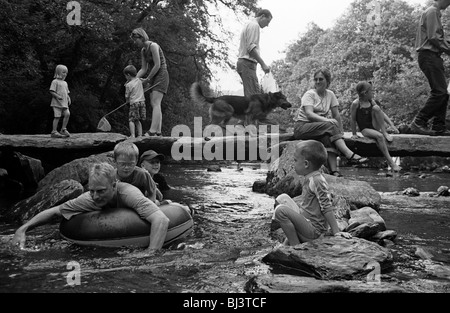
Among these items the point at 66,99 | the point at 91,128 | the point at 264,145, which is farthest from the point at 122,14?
the point at 264,145

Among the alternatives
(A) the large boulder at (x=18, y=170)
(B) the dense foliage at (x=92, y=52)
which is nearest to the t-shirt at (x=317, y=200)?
(A) the large boulder at (x=18, y=170)

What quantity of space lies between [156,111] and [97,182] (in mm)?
5248

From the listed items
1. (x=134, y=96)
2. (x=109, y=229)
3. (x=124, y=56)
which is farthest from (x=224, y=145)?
(x=124, y=56)

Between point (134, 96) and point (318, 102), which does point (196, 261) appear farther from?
point (134, 96)

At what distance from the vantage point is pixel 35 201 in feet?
23.8

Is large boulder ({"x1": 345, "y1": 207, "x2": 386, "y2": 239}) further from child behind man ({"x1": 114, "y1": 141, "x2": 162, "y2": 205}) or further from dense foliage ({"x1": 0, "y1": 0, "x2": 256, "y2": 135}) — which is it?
dense foliage ({"x1": 0, "y1": 0, "x2": 256, "y2": 135})

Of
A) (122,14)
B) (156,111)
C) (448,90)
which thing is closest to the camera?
(448,90)

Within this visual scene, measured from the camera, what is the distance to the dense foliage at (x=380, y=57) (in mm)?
29641

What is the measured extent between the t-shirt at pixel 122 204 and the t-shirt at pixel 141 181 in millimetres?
303

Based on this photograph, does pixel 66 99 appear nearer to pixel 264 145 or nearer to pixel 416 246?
pixel 264 145

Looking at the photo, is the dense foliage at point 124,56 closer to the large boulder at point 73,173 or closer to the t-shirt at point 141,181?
the large boulder at point 73,173

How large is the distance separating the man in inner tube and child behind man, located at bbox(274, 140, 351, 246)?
1.30 m

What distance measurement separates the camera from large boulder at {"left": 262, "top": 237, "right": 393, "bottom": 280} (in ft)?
13.1

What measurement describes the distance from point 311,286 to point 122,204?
2.51 meters
